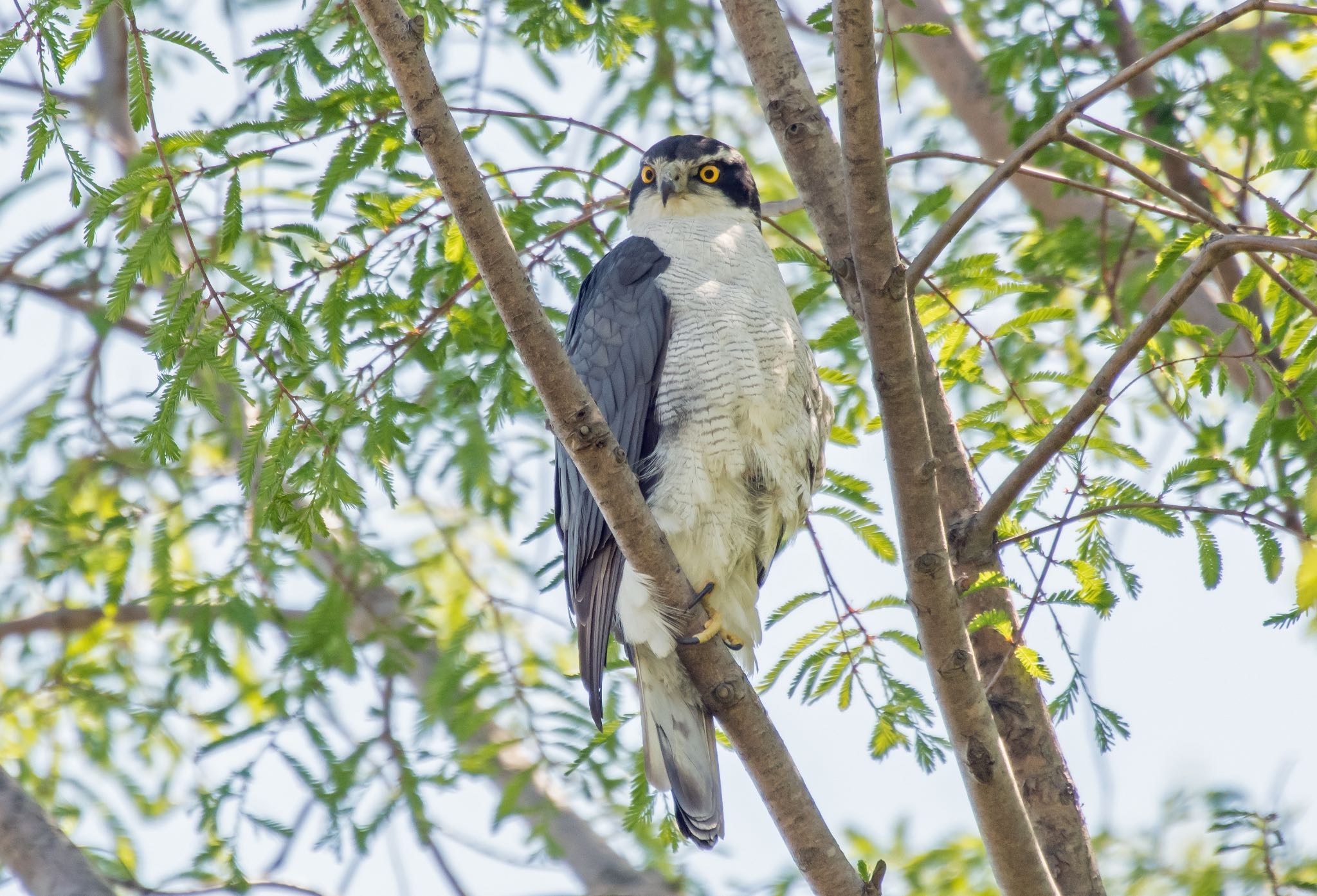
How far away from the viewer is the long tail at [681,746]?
3350 mm

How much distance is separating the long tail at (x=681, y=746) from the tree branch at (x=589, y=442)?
0.42 metres

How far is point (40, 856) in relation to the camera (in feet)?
10.6

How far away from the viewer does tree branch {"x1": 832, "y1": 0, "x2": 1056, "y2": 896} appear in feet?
8.32

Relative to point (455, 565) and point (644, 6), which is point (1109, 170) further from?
point (455, 565)

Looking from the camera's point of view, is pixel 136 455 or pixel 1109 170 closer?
pixel 1109 170

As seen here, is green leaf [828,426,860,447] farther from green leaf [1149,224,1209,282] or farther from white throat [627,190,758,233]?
green leaf [1149,224,1209,282]

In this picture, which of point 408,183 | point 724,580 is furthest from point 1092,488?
point 408,183

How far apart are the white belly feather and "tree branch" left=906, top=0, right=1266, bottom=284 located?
1035 mm

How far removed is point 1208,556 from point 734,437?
1.29 m

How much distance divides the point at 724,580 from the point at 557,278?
110cm

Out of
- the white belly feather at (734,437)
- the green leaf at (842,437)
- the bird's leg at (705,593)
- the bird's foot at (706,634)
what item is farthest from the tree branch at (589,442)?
the green leaf at (842,437)

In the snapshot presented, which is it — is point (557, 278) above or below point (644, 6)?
below

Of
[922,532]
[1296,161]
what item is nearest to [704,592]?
[922,532]

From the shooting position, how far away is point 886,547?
3672 mm
